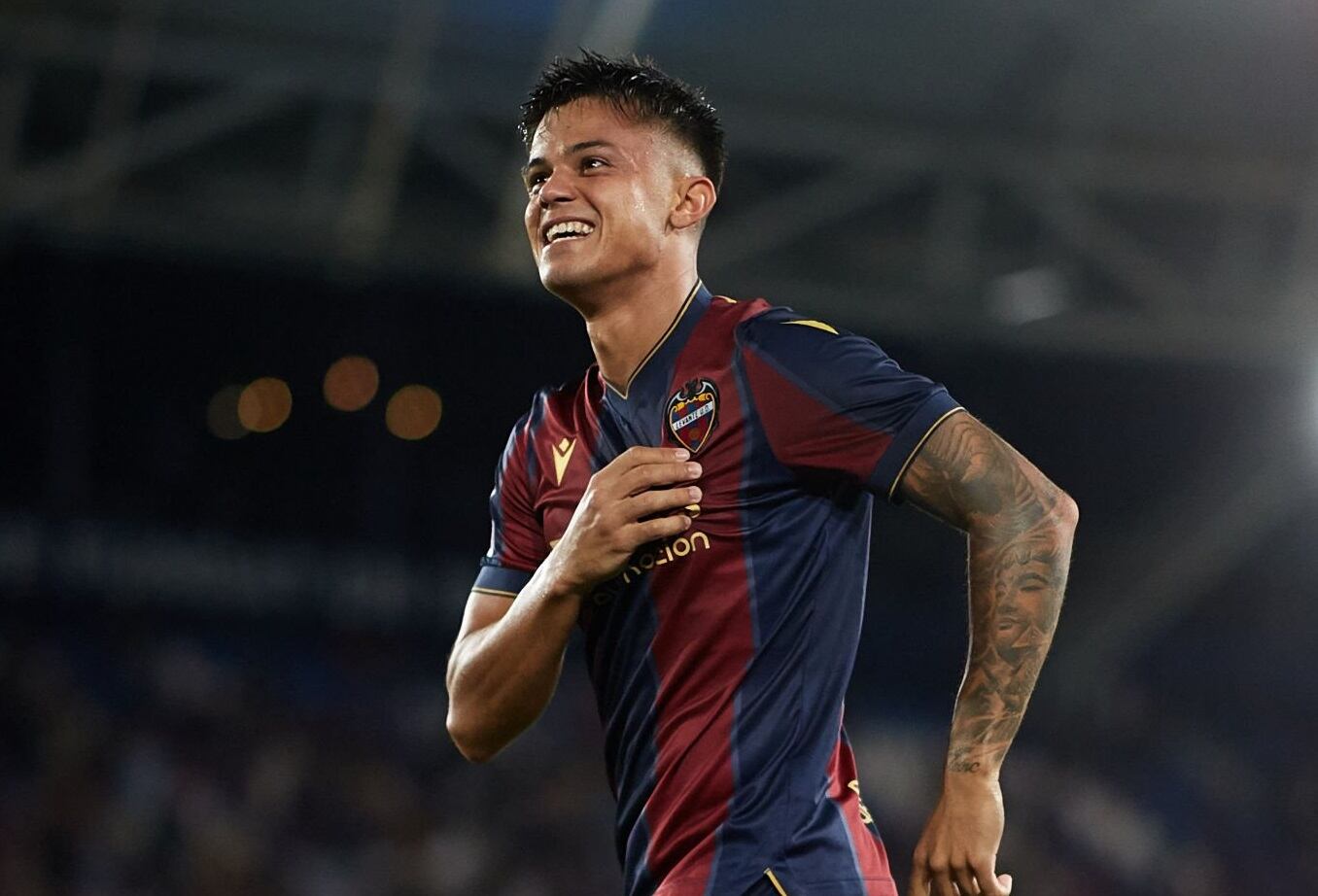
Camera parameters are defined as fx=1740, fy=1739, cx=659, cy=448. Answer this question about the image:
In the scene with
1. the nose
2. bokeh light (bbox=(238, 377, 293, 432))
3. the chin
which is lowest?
the chin

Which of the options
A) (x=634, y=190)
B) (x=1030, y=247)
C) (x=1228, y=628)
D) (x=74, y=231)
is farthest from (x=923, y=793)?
(x=634, y=190)

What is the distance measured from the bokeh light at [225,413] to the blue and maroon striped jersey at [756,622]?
25.7ft

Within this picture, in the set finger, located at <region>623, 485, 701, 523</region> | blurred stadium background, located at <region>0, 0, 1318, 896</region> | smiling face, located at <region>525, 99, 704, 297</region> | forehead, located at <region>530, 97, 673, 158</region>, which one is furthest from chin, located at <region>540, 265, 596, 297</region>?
blurred stadium background, located at <region>0, 0, 1318, 896</region>

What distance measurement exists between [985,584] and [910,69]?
5.99 m

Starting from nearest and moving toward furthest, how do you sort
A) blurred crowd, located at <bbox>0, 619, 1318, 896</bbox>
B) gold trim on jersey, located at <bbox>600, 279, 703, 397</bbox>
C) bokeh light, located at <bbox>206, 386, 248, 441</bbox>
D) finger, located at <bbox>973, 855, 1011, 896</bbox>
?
finger, located at <bbox>973, 855, 1011, 896</bbox>
gold trim on jersey, located at <bbox>600, 279, 703, 397</bbox>
blurred crowd, located at <bbox>0, 619, 1318, 896</bbox>
bokeh light, located at <bbox>206, 386, 248, 441</bbox>

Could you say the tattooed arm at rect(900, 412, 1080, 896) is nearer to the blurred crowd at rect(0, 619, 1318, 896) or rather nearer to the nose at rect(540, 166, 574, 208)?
the nose at rect(540, 166, 574, 208)

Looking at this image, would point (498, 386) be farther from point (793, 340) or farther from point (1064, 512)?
point (1064, 512)

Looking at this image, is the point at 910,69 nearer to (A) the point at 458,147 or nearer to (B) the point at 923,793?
(A) the point at 458,147

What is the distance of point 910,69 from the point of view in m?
8.02

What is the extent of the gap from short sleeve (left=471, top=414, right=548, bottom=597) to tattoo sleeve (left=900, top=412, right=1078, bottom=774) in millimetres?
712

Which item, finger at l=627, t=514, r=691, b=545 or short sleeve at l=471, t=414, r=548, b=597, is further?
short sleeve at l=471, t=414, r=548, b=597

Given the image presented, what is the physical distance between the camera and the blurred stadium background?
7793mm

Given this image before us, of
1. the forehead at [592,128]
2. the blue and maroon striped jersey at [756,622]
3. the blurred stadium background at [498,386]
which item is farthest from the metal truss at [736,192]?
the blue and maroon striped jersey at [756,622]

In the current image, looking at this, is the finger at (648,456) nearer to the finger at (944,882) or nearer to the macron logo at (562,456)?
the macron logo at (562,456)
